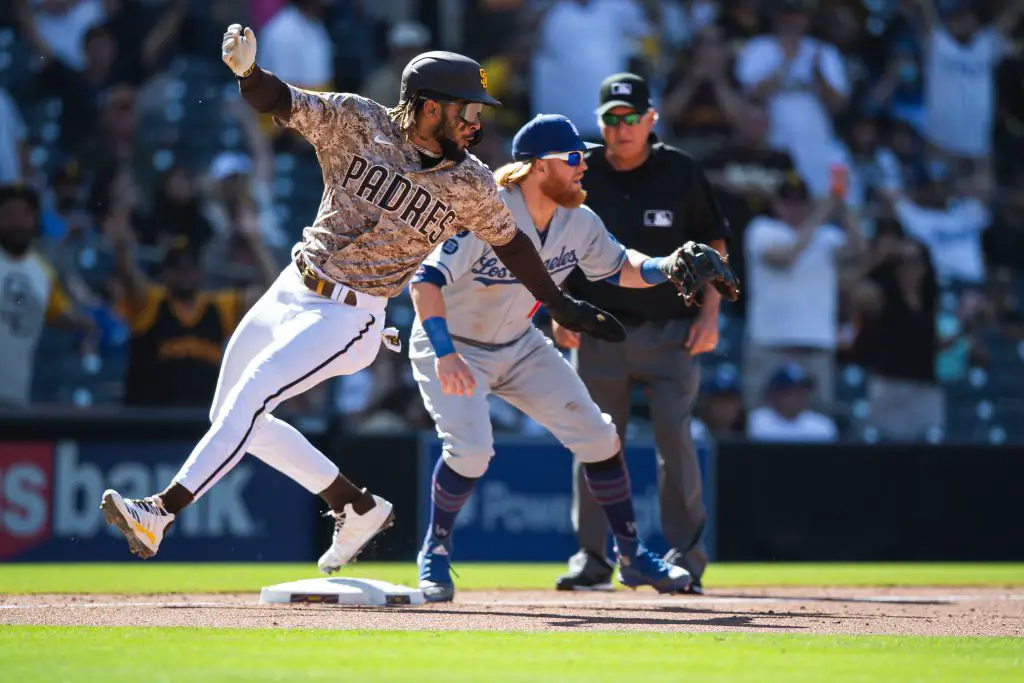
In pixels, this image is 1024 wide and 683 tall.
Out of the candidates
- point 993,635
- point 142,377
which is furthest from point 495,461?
point 993,635

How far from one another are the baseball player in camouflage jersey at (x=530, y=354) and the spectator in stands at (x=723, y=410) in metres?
4.89

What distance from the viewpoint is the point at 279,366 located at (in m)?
6.05

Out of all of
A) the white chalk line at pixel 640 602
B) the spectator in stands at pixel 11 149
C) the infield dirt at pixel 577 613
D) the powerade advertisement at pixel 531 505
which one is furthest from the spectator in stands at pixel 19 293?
the white chalk line at pixel 640 602

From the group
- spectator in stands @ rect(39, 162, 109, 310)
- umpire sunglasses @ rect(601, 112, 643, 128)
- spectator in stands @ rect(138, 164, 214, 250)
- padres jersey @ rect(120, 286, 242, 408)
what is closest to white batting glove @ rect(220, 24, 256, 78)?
umpire sunglasses @ rect(601, 112, 643, 128)

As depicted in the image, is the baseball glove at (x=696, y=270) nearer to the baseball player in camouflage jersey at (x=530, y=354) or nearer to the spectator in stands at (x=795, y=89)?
the baseball player in camouflage jersey at (x=530, y=354)

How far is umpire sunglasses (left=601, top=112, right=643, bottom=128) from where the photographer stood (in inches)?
314

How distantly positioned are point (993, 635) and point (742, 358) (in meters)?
8.14

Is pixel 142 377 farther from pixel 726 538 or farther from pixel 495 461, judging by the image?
pixel 726 538

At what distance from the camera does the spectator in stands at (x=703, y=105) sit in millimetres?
14492

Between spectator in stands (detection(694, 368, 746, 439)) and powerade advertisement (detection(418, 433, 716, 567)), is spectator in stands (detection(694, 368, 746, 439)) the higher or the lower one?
the higher one

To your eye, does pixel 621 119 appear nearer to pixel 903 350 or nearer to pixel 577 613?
pixel 577 613

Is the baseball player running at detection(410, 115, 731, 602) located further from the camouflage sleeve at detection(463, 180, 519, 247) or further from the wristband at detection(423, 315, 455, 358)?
the camouflage sleeve at detection(463, 180, 519, 247)

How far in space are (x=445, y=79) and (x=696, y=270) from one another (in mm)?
1370

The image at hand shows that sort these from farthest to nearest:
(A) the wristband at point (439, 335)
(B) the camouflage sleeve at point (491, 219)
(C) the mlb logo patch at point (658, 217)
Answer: (C) the mlb logo patch at point (658, 217), (A) the wristband at point (439, 335), (B) the camouflage sleeve at point (491, 219)
